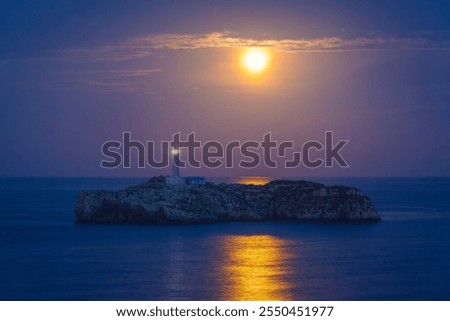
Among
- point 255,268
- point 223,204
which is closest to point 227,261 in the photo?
point 255,268

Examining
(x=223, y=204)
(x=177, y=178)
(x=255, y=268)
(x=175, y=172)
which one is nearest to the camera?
(x=255, y=268)

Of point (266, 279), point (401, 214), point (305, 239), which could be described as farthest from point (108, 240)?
point (401, 214)

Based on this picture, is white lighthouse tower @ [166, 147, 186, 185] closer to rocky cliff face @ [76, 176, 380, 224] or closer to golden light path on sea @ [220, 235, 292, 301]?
rocky cliff face @ [76, 176, 380, 224]

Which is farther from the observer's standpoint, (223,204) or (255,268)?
(223,204)

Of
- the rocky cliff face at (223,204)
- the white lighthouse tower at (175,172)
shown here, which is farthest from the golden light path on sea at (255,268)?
the white lighthouse tower at (175,172)

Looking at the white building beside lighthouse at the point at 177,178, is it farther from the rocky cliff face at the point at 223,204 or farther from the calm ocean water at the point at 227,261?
the calm ocean water at the point at 227,261

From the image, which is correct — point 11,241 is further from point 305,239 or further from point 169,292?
point 169,292

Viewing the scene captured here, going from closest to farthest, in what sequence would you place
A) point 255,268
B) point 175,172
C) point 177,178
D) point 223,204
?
point 255,268 → point 223,204 → point 177,178 → point 175,172

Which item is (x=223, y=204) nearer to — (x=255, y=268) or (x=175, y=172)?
(x=175, y=172)
